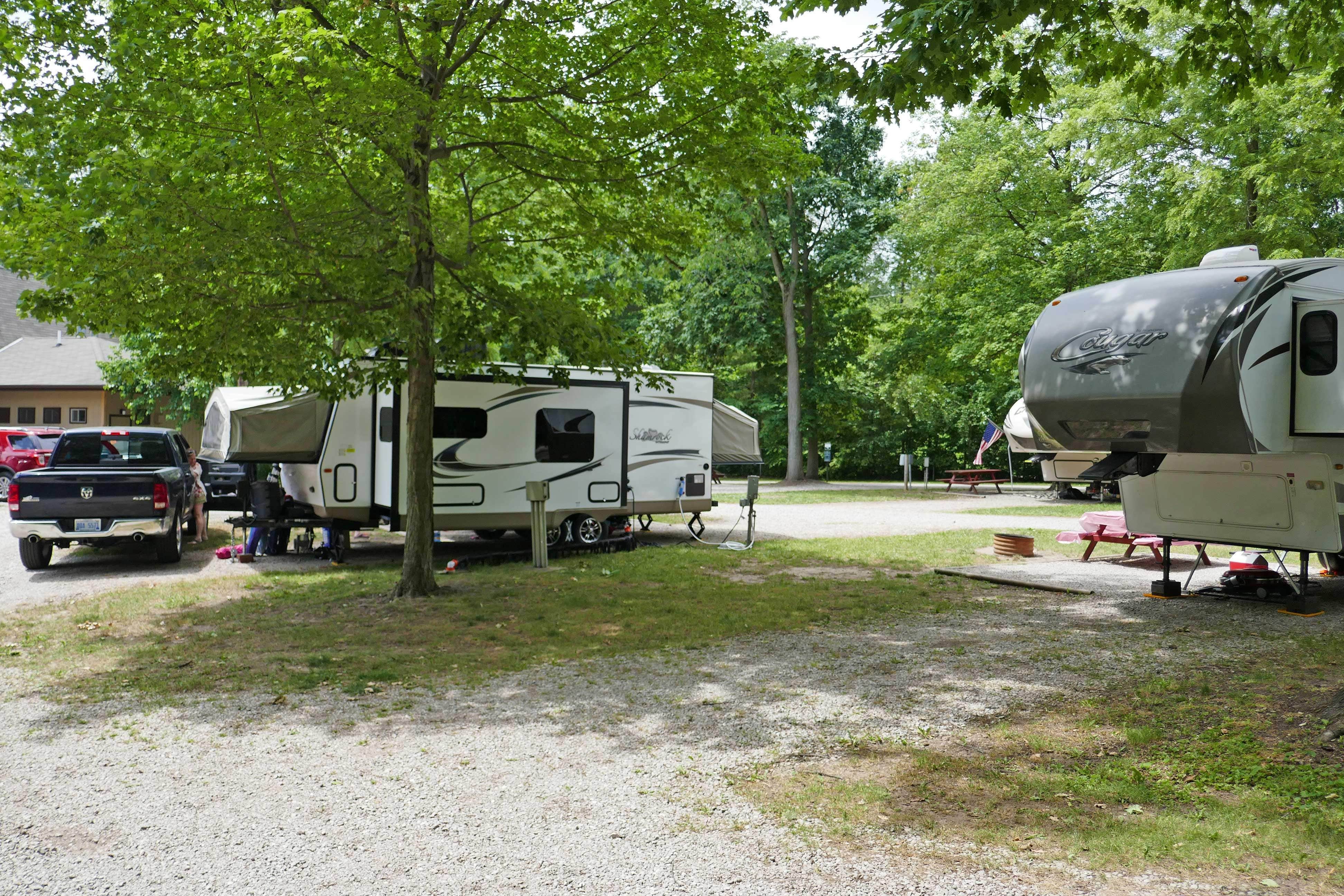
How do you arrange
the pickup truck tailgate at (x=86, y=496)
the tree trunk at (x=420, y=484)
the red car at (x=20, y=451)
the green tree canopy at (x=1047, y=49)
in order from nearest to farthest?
the green tree canopy at (x=1047, y=49) → the tree trunk at (x=420, y=484) → the pickup truck tailgate at (x=86, y=496) → the red car at (x=20, y=451)

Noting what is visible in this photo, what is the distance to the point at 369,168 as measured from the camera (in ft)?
29.8

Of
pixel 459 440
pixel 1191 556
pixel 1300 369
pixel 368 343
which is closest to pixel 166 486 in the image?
pixel 459 440

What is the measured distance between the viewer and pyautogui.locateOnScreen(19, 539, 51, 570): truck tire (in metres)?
11.9

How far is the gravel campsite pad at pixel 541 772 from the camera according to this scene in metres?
3.65

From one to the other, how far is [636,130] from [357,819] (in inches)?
286

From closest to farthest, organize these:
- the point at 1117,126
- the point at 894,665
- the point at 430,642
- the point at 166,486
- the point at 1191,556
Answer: the point at 894,665
the point at 430,642
the point at 166,486
the point at 1191,556
the point at 1117,126

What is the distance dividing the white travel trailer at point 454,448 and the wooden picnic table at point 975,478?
17.8 meters

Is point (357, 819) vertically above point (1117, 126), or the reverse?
point (1117, 126)

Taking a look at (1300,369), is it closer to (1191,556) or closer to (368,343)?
(1191,556)

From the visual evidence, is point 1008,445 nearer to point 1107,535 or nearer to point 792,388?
point 792,388

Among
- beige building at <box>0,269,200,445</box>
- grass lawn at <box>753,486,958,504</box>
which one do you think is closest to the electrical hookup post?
grass lawn at <box>753,486,958,504</box>

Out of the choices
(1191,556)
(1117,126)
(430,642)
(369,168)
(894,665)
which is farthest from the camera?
(1117,126)

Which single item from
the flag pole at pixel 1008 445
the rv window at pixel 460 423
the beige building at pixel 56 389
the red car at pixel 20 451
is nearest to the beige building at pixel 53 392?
the beige building at pixel 56 389

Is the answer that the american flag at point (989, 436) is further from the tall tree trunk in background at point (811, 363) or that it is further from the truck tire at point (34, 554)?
the truck tire at point (34, 554)
